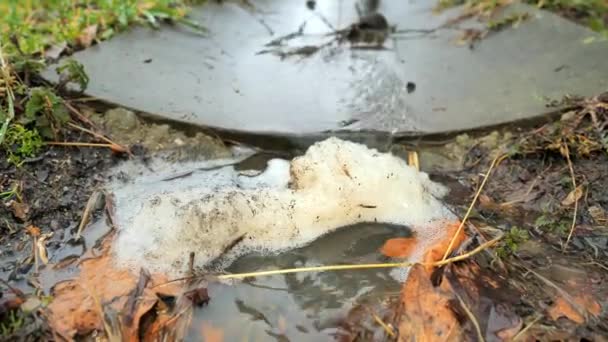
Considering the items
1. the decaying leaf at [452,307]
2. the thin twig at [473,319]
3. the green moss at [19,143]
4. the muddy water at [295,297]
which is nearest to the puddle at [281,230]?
the muddy water at [295,297]

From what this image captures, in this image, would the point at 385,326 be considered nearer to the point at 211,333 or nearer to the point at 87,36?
the point at 211,333

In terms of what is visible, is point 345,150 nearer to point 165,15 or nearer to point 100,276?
point 100,276

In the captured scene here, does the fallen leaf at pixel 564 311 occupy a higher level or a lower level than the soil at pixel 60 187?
higher

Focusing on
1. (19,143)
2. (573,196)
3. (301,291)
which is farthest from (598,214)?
(19,143)

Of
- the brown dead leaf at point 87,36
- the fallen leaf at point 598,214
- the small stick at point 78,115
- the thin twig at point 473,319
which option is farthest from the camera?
the brown dead leaf at point 87,36

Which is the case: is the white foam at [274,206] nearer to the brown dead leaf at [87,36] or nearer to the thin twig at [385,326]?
the thin twig at [385,326]

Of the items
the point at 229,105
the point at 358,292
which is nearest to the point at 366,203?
the point at 358,292
